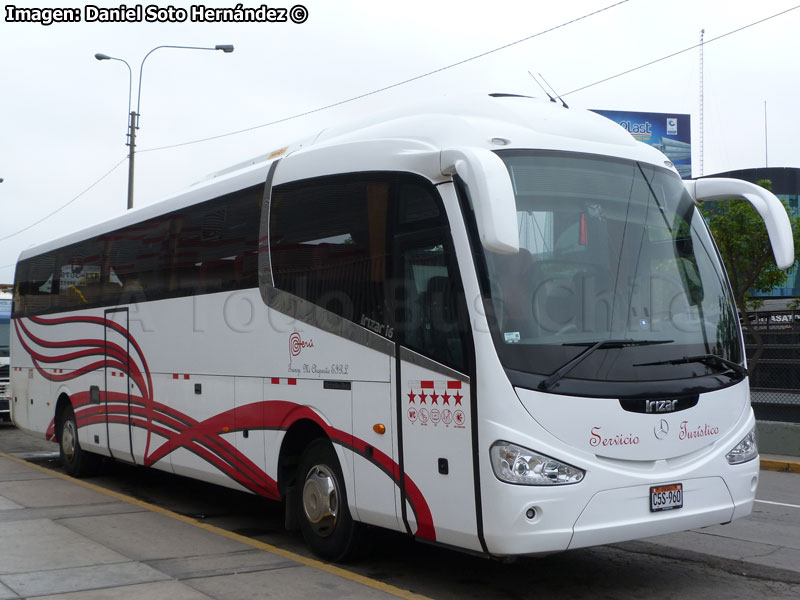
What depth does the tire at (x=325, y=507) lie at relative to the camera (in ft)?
24.0

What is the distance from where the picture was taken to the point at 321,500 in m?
7.55

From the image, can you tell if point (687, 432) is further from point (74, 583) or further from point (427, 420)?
point (74, 583)

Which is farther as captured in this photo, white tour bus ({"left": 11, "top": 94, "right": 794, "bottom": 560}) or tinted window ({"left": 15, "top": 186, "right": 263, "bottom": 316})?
tinted window ({"left": 15, "top": 186, "right": 263, "bottom": 316})

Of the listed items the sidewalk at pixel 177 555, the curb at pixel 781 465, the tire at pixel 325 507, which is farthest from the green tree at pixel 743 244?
the tire at pixel 325 507

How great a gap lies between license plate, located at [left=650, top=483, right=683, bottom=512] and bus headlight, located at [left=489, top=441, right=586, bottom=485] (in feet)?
1.93

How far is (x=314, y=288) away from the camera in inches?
305

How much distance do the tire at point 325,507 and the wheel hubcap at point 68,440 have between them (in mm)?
6393

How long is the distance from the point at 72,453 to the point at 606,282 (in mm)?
9381

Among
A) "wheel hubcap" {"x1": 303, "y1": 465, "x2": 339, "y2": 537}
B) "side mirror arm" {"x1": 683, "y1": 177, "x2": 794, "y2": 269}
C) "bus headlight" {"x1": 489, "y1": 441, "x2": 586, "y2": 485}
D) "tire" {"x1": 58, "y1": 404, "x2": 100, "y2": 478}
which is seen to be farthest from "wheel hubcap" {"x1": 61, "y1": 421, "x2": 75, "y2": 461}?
"side mirror arm" {"x1": 683, "y1": 177, "x2": 794, "y2": 269}

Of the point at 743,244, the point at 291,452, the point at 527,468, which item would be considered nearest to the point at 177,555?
the point at 291,452

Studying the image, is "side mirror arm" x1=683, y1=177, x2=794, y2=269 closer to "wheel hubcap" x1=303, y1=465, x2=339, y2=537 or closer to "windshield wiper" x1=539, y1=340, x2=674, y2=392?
"windshield wiper" x1=539, y1=340, x2=674, y2=392

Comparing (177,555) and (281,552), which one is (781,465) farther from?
(177,555)

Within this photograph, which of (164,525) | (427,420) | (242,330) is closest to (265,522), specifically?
(164,525)

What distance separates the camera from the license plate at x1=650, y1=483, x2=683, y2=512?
19.8 ft
